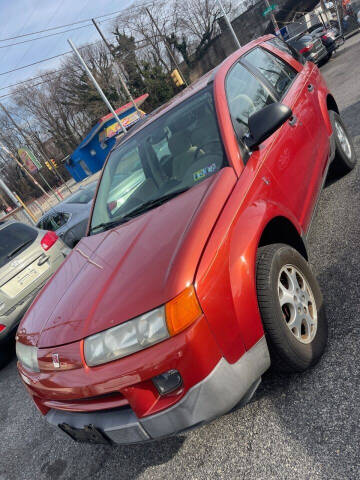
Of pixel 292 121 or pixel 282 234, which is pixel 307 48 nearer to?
pixel 292 121

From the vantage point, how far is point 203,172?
7.96 feet

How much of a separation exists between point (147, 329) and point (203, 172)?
1.17 metres

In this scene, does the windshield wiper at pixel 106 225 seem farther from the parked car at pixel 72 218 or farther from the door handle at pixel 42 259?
the parked car at pixel 72 218

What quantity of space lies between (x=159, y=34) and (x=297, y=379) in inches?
2000

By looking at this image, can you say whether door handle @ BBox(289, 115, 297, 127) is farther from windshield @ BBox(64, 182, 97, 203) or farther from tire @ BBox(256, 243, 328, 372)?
windshield @ BBox(64, 182, 97, 203)

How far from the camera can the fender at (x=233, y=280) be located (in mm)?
1714

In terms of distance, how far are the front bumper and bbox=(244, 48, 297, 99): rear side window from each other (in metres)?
2.39

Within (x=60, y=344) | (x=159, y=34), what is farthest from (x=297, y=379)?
(x=159, y=34)

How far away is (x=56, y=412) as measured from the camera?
6.91ft

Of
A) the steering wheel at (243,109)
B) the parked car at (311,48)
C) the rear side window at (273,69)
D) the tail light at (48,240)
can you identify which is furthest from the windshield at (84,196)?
the parked car at (311,48)

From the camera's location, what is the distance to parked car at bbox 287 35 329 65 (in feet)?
42.4

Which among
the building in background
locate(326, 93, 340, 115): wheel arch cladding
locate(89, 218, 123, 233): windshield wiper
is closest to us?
locate(89, 218, 123, 233): windshield wiper

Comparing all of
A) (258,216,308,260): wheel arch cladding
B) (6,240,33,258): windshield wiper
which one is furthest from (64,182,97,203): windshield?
(258,216,308,260): wheel arch cladding

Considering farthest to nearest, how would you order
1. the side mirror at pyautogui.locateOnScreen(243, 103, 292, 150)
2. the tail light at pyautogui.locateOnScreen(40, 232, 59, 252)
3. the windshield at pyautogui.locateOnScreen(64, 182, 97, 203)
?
1. the windshield at pyautogui.locateOnScreen(64, 182, 97, 203)
2. the tail light at pyautogui.locateOnScreen(40, 232, 59, 252)
3. the side mirror at pyautogui.locateOnScreen(243, 103, 292, 150)
